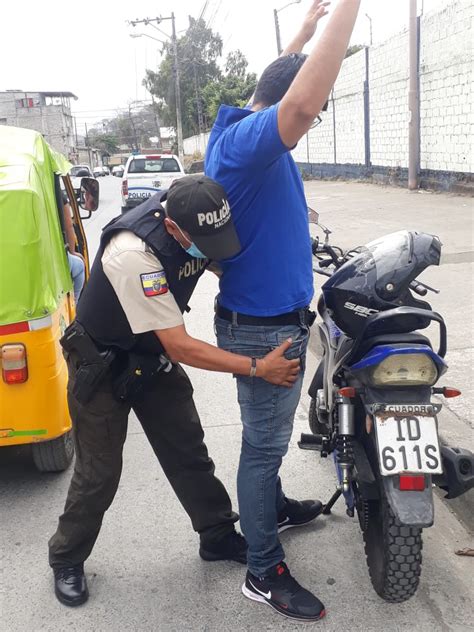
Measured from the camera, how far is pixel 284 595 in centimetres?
264

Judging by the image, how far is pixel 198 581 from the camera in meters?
2.87

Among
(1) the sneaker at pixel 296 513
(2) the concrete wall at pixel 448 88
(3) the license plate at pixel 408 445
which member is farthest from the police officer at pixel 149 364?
(2) the concrete wall at pixel 448 88

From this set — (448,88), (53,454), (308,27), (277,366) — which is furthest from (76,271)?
(448,88)

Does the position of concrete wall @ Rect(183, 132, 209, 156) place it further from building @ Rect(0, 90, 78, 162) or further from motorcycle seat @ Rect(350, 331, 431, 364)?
motorcycle seat @ Rect(350, 331, 431, 364)

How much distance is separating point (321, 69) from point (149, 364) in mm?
1241

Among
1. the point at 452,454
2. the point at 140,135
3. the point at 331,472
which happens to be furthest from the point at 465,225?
the point at 140,135

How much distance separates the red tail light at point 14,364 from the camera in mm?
3244

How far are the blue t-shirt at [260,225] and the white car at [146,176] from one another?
51.4 feet

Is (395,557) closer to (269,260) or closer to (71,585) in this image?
(269,260)

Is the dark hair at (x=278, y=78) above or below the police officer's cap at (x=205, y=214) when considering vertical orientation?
above

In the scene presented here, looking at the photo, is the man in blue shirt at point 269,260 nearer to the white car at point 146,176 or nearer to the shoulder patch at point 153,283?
the shoulder patch at point 153,283

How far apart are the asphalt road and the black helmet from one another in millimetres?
1082

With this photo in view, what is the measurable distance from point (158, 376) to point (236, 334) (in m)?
0.43

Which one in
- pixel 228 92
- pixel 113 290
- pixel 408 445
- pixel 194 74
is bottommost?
pixel 408 445
